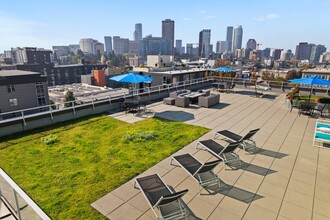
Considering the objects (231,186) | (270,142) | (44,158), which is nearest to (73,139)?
(44,158)

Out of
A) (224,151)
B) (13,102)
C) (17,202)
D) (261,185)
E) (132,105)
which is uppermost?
(17,202)

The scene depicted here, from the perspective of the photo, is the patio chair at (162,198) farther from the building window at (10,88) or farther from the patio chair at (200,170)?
the building window at (10,88)

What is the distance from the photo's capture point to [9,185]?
3.05 metres

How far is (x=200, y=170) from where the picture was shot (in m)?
4.86

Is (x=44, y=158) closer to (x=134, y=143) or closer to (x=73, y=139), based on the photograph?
(x=73, y=139)

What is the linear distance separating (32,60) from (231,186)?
132m

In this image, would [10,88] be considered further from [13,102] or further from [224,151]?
[224,151]

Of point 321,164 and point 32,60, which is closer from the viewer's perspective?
point 321,164

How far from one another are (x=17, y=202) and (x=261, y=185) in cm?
534

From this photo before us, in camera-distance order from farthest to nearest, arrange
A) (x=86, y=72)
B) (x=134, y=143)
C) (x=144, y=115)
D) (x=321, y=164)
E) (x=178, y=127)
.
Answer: (x=86, y=72) < (x=144, y=115) < (x=178, y=127) < (x=134, y=143) < (x=321, y=164)

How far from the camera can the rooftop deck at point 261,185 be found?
429 centimetres

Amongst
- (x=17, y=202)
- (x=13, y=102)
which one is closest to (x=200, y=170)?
(x=17, y=202)

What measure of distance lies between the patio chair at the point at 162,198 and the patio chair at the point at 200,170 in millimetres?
873

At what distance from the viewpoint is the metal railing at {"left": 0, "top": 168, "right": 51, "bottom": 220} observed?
260cm
